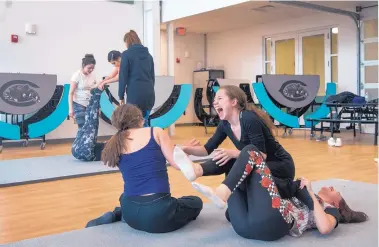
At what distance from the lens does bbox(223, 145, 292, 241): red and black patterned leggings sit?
6.75 feet

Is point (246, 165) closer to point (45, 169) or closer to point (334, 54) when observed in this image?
point (45, 169)

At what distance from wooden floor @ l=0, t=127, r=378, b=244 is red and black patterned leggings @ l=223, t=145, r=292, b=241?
3.21 feet

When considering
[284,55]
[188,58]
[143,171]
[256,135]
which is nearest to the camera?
[143,171]

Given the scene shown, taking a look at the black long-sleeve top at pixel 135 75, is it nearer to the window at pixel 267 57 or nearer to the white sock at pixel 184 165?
the white sock at pixel 184 165

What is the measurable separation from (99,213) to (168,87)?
185 inches

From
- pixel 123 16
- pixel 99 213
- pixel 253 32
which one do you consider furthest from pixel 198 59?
pixel 99 213

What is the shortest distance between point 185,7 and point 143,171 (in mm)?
6412

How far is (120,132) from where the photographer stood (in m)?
2.30

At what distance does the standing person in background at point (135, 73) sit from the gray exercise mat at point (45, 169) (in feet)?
2.41

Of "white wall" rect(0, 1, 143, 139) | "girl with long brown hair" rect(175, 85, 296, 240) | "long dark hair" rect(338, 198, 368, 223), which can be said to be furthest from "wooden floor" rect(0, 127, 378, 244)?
"white wall" rect(0, 1, 143, 139)

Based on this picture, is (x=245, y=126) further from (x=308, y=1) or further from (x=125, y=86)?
(x=308, y=1)

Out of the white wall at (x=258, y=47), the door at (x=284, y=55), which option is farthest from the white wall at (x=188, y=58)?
the door at (x=284, y=55)

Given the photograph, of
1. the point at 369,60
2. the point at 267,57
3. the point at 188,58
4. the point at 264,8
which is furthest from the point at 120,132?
the point at 188,58

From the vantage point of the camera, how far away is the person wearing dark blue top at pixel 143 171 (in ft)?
7.25
